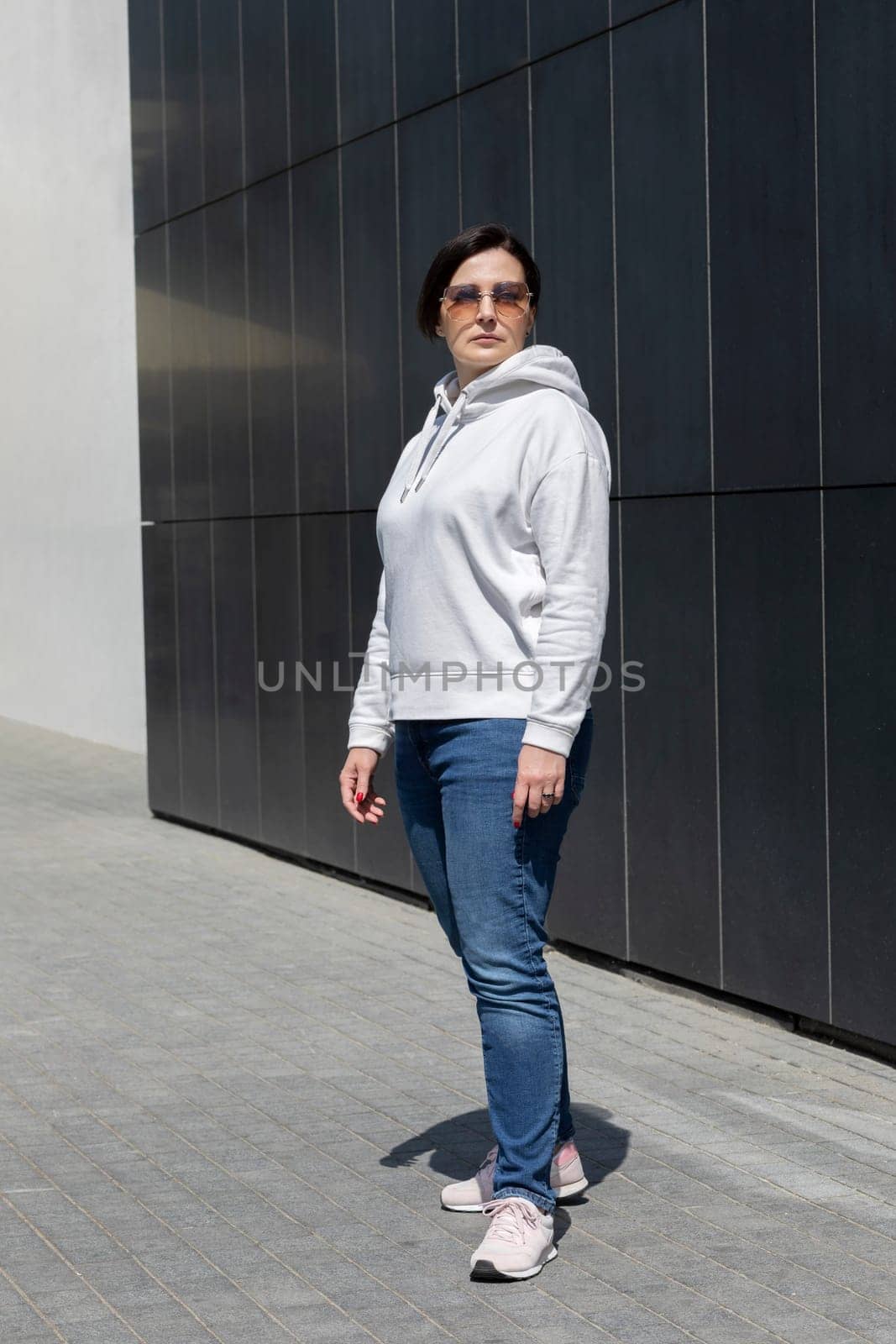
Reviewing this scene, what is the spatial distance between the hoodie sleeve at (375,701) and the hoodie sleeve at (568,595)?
569 mm

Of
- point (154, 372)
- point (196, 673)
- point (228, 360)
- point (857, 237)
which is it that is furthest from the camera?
point (154, 372)

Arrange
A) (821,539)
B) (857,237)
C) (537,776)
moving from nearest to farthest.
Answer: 1. (537,776)
2. (857,237)
3. (821,539)

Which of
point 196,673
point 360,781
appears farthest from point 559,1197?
point 196,673

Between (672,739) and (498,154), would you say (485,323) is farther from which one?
(498,154)

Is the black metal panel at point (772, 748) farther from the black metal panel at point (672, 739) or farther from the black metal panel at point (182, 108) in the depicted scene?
the black metal panel at point (182, 108)

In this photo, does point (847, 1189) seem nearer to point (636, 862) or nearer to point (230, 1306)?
point (230, 1306)

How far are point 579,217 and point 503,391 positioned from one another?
2.95m

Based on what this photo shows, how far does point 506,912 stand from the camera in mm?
4004

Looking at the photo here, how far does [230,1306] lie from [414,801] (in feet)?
3.56

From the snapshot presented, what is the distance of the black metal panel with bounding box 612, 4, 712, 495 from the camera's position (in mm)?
6234

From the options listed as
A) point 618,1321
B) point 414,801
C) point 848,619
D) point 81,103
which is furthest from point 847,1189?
point 81,103

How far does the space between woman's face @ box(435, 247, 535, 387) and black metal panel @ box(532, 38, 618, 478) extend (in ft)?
8.46

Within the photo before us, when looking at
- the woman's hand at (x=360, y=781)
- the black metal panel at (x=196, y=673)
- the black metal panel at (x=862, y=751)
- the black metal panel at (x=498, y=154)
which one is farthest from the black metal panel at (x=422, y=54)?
the woman's hand at (x=360, y=781)

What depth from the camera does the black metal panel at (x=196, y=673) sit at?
10320 mm
